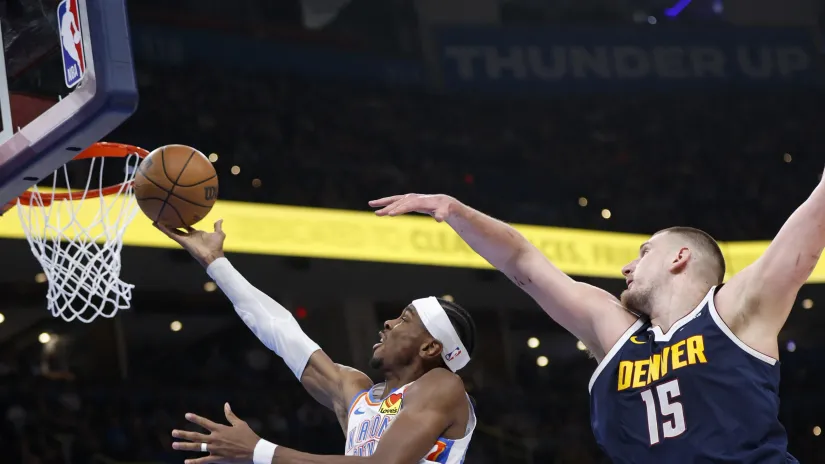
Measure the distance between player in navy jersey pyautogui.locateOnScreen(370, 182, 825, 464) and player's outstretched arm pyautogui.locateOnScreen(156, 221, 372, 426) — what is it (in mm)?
1034

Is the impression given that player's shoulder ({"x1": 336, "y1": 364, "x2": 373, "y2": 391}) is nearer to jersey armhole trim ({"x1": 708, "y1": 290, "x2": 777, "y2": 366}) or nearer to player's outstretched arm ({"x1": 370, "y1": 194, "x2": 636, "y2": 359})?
player's outstretched arm ({"x1": 370, "y1": 194, "x2": 636, "y2": 359})

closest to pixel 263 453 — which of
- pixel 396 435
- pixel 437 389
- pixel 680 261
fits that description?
pixel 396 435

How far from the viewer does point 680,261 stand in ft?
9.46

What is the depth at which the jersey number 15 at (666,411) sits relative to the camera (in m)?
2.58

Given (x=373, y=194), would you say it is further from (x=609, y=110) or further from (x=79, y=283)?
(x=79, y=283)

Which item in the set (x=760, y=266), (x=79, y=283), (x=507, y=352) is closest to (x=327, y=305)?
(x=507, y=352)

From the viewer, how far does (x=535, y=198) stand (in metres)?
14.4

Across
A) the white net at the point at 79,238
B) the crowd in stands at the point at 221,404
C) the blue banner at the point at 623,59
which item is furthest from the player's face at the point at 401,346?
the blue banner at the point at 623,59

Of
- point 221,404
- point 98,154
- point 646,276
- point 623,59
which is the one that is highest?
point 623,59

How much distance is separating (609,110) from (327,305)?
544 cm

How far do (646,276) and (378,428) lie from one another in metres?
1.11

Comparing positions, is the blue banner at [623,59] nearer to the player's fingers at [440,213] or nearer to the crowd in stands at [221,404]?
the crowd in stands at [221,404]

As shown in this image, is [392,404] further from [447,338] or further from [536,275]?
[536,275]

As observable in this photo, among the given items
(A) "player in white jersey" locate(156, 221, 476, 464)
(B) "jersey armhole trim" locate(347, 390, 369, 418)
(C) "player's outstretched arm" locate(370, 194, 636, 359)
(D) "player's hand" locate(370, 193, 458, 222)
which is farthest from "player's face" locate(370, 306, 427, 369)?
(D) "player's hand" locate(370, 193, 458, 222)
